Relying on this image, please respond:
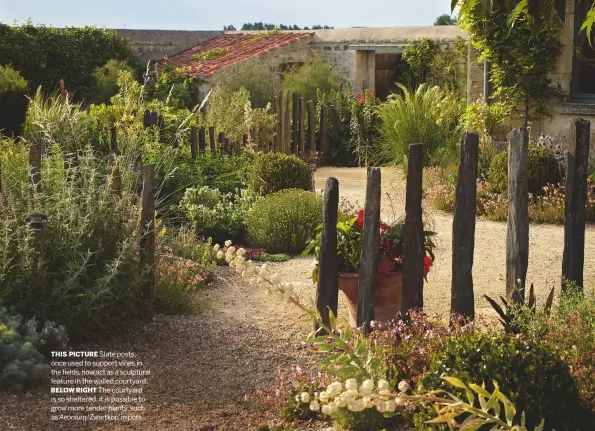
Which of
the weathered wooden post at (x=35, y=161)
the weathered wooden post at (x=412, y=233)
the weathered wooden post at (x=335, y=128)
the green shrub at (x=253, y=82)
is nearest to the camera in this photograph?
the weathered wooden post at (x=412, y=233)

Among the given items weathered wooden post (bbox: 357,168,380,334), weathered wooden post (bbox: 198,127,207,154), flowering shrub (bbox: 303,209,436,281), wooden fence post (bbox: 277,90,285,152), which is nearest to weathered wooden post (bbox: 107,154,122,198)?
flowering shrub (bbox: 303,209,436,281)

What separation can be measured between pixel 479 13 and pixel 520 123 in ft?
27.0

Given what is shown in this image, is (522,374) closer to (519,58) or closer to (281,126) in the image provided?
(519,58)

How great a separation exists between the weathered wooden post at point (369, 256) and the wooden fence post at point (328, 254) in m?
0.18

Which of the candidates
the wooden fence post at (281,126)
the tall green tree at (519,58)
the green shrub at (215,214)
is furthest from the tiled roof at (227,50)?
the green shrub at (215,214)

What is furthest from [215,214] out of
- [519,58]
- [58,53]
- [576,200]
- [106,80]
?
[58,53]

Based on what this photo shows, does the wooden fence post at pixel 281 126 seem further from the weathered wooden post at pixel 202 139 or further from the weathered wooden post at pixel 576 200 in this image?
the weathered wooden post at pixel 576 200

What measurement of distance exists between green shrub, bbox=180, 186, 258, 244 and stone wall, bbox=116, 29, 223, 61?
37.0 feet

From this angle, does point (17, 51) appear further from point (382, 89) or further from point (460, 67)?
point (460, 67)


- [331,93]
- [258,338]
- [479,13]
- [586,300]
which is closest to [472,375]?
[586,300]

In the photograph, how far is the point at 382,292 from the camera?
211 inches

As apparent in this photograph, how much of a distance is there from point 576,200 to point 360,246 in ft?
4.46

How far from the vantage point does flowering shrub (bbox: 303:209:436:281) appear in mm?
5398

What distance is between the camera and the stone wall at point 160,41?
19.8 m
